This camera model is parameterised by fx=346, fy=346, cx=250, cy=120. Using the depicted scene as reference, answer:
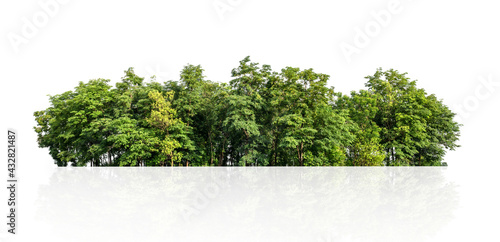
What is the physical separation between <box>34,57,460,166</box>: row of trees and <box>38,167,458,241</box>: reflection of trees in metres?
10.8

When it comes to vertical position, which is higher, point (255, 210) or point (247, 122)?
point (247, 122)

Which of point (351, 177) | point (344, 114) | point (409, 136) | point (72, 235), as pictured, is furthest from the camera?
point (409, 136)

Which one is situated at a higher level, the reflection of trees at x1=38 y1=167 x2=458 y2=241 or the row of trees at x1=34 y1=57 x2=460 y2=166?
the row of trees at x1=34 y1=57 x2=460 y2=166

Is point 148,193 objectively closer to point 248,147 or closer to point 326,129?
point 248,147

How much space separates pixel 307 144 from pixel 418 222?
19.7 m

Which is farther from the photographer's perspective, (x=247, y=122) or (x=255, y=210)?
(x=247, y=122)

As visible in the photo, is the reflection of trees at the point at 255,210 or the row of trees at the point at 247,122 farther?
the row of trees at the point at 247,122

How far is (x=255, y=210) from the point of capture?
1369 cm

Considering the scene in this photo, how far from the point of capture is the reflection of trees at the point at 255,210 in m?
11.0

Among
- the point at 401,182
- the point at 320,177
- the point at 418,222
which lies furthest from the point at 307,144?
the point at 418,222

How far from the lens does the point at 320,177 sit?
23.8m

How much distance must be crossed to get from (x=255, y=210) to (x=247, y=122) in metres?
17.0

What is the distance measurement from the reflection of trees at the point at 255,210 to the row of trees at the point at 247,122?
1085cm

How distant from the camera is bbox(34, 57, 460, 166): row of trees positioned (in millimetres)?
31438
